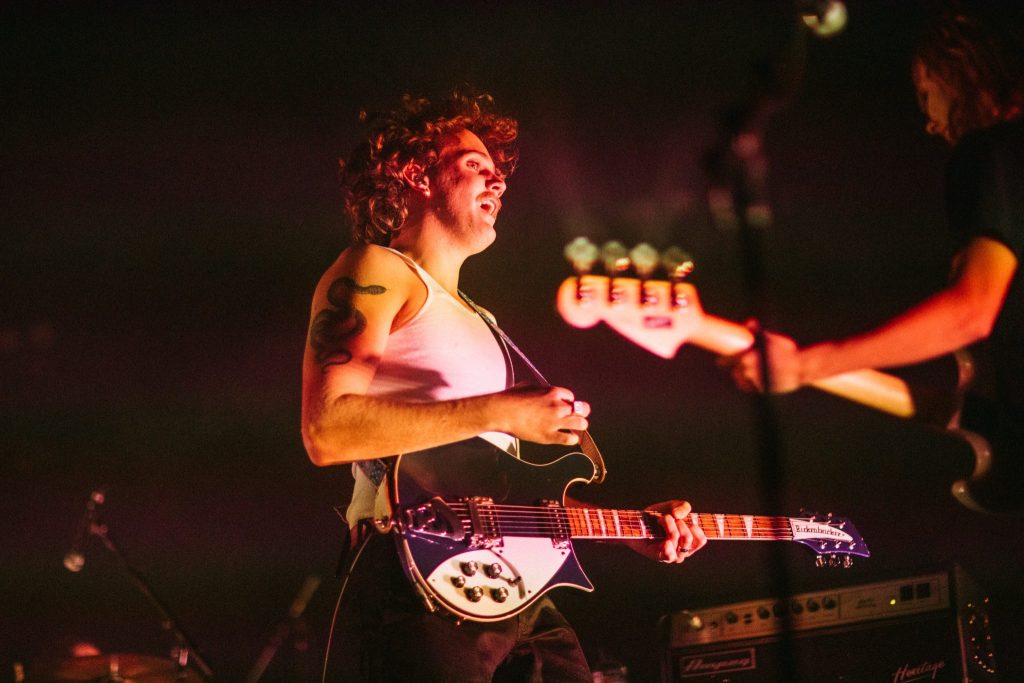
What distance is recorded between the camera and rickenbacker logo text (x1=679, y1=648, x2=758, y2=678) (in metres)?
3.46

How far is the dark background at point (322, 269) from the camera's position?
13.4 ft

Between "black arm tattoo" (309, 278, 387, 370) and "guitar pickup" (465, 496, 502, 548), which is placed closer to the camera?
"guitar pickup" (465, 496, 502, 548)

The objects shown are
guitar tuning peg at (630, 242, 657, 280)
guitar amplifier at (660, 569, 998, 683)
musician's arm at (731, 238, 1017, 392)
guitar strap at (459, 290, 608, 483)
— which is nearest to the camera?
musician's arm at (731, 238, 1017, 392)

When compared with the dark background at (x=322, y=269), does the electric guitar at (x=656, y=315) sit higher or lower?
lower

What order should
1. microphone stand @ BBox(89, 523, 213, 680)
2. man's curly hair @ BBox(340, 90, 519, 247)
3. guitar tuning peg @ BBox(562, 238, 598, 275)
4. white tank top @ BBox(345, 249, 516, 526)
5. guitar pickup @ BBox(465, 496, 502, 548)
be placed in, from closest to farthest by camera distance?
guitar pickup @ BBox(465, 496, 502, 548), white tank top @ BBox(345, 249, 516, 526), man's curly hair @ BBox(340, 90, 519, 247), microphone stand @ BBox(89, 523, 213, 680), guitar tuning peg @ BBox(562, 238, 598, 275)

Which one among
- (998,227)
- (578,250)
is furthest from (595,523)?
(578,250)

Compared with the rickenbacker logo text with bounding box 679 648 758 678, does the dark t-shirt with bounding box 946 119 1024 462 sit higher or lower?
higher

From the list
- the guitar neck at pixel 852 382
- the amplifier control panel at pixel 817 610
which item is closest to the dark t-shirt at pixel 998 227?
the guitar neck at pixel 852 382

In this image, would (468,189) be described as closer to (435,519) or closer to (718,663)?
(435,519)

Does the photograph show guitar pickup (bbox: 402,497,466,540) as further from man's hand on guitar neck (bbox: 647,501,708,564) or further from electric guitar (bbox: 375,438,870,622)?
man's hand on guitar neck (bbox: 647,501,708,564)

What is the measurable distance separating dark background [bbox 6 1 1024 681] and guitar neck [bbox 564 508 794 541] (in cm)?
94

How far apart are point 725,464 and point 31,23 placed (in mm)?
3763

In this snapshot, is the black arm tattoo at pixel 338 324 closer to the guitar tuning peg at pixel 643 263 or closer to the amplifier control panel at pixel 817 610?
the guitar tuning peg at pixel 643 263

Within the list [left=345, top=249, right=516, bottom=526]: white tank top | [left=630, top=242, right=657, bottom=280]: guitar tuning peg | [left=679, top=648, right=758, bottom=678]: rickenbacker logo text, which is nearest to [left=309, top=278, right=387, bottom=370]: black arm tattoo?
[left=345, top=249, right=516, bottom=526]: white tank top
